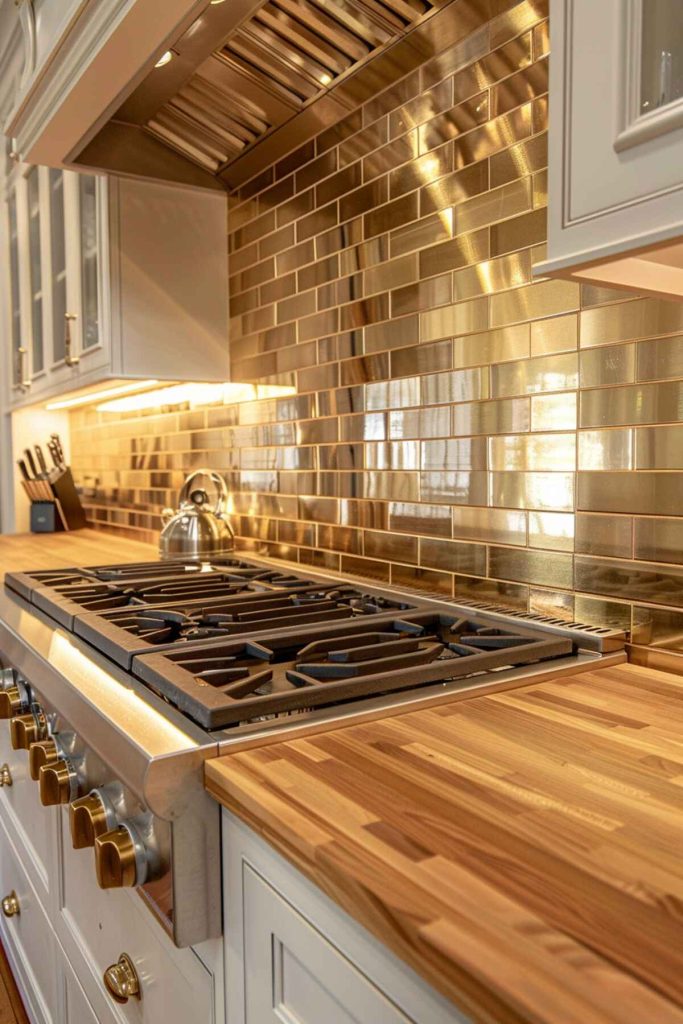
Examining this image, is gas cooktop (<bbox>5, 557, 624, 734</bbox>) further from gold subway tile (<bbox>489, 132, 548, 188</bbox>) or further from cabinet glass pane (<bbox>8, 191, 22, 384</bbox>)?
cabinet glass pane (<bbox>8, 191, 22, 384</bbox>)

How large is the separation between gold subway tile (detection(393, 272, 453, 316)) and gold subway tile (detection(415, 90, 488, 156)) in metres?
0.20

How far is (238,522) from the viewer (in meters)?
2.21

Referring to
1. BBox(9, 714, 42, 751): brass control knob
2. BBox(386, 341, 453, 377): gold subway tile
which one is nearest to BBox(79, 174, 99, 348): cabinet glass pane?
BBox(386, 341, 453, 377): gold subway tile

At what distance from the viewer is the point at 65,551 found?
2.45 metres

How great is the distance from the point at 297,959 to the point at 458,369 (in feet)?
3.27

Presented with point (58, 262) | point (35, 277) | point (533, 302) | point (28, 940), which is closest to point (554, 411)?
point (533, 302)

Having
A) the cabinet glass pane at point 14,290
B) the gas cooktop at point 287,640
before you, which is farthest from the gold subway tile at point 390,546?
the cabinet glass pane at point 14,290

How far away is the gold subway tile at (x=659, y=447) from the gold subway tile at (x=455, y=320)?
369 mm

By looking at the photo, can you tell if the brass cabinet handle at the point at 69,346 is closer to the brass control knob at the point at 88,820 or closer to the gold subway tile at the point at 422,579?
the gold subway tile at the point at 422,579

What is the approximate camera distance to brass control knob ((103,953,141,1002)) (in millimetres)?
951

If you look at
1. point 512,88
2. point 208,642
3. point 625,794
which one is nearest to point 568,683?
point 625,794

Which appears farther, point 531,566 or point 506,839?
point 531,566

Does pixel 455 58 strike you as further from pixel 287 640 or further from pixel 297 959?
pixel 297 959

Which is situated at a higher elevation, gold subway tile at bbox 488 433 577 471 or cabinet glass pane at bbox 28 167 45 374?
cabinet glass pane at bbox 28 167 45 374
